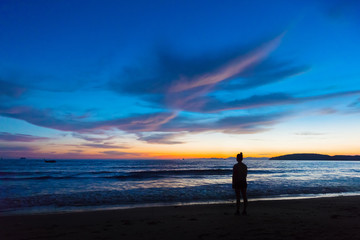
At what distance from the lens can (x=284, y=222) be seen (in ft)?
26.3

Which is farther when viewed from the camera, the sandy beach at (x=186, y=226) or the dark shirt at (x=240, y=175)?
the dark shirt at (x=240, y=175)

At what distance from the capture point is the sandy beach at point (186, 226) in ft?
21.7

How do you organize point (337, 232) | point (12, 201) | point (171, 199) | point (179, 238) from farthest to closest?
point (171, 199) → point (12, 201) → point (337, 232) → point (179, 238)

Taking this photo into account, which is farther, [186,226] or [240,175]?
[240,175]

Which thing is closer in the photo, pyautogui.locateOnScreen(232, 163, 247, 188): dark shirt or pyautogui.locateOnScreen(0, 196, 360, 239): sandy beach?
pyautogui.locateOnScreen(0, 196, 360, 239): sandy beach

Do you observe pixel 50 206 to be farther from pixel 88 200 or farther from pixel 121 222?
pixel 121 222

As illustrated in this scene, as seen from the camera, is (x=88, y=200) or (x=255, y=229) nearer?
(x=255, y=229)

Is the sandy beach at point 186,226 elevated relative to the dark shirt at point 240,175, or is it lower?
lower

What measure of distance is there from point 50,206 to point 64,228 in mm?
5928

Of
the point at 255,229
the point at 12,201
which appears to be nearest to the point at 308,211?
the point at 255,229

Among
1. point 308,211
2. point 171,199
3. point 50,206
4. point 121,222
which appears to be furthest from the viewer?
point 171,199

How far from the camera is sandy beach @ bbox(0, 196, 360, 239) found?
6621mm

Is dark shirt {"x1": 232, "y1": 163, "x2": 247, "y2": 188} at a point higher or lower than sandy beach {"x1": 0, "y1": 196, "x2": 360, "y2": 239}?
higher

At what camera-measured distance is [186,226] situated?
25.0 ft
